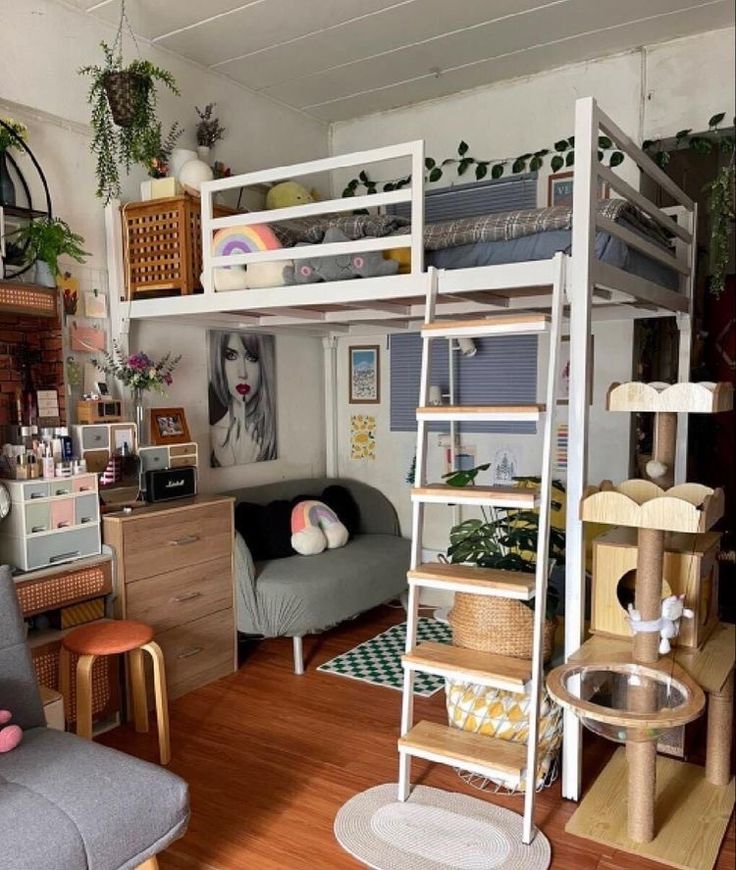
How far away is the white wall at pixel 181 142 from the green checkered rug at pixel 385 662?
1158mm

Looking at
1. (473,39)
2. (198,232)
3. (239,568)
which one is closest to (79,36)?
(198,232)

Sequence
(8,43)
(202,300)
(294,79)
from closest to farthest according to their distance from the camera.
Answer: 1. (8,43)
2. (202,300)
3. (294,79)

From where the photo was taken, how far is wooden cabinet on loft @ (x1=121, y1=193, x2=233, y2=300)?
3182 millimetres

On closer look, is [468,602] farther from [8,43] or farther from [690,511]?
[8,43]

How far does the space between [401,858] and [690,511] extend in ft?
4.20

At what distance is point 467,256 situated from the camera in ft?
8.52

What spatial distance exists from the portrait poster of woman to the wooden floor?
46.3 inches

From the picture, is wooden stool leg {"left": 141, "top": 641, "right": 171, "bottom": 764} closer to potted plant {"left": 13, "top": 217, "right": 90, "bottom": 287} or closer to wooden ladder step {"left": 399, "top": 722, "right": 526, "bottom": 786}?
wooden ladder step {"left": 399, "top": 722, "right": 526, "bottom": 786}

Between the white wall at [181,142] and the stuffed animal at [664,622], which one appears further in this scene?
the white wall at [181,142]

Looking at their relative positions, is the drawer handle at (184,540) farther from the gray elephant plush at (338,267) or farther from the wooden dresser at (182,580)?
the gray elephant plush at (338,267)

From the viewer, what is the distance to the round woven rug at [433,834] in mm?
2062

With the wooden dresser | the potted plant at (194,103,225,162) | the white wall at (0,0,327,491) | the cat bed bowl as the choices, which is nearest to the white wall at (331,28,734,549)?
the white wall at (0,0,327,491)

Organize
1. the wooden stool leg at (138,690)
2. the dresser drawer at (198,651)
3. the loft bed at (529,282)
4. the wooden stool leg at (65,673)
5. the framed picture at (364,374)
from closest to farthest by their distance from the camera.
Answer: the loft bed at (529,282), the wooden stool leg at (65,673), the wooden stool leg at (138,690), the dresser drawer at (198,651), the framed picture at (364,374)

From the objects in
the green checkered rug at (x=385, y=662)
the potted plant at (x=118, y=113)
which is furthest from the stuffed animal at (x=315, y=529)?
Answer: the potted plant at (x=118, y=113)
